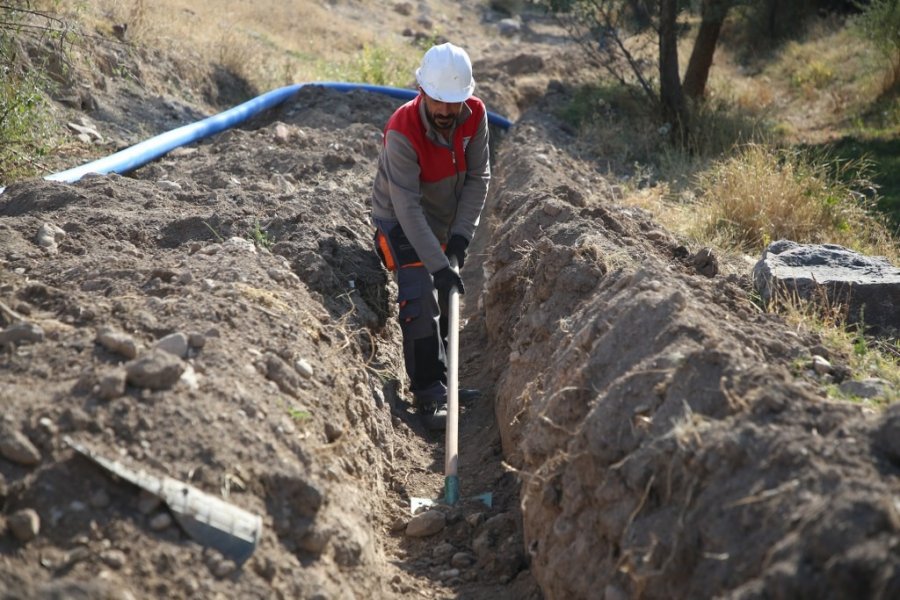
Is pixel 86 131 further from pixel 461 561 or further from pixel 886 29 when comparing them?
pixel 886 29

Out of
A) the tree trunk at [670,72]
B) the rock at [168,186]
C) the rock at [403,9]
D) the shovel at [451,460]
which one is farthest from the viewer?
the rock at [403,9]

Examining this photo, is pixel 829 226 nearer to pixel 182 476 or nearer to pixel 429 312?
pixel 429 312

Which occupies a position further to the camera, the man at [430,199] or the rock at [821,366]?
the man at [430,199]

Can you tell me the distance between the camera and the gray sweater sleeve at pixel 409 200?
521 centimetres

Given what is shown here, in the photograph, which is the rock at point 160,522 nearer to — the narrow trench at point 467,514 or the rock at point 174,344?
the rock at point 174,344

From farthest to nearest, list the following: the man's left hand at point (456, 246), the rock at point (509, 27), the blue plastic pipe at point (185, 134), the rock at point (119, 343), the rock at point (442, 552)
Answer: the rock at point (509, 27)
the blue plastic pipe at point (185, 134)
the man's left hand at point (456, 246)
the rock at point (442, 552)
the rock at point (119, 343)

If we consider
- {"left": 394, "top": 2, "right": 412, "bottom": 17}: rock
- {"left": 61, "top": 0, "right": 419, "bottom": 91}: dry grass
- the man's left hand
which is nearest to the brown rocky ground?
the man's left hand

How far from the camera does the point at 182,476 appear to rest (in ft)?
10.1

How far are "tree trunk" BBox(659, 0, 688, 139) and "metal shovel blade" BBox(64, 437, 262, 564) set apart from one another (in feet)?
29.2

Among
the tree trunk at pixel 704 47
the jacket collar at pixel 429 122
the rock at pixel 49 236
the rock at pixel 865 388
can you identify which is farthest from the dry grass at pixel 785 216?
the tree trunk at pixel 704 47

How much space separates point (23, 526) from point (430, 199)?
3.40 metres

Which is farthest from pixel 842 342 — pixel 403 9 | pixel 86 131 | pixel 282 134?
pixel 403 9

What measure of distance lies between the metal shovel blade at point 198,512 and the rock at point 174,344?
0.67 meters

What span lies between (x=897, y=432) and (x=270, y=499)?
1999mm
